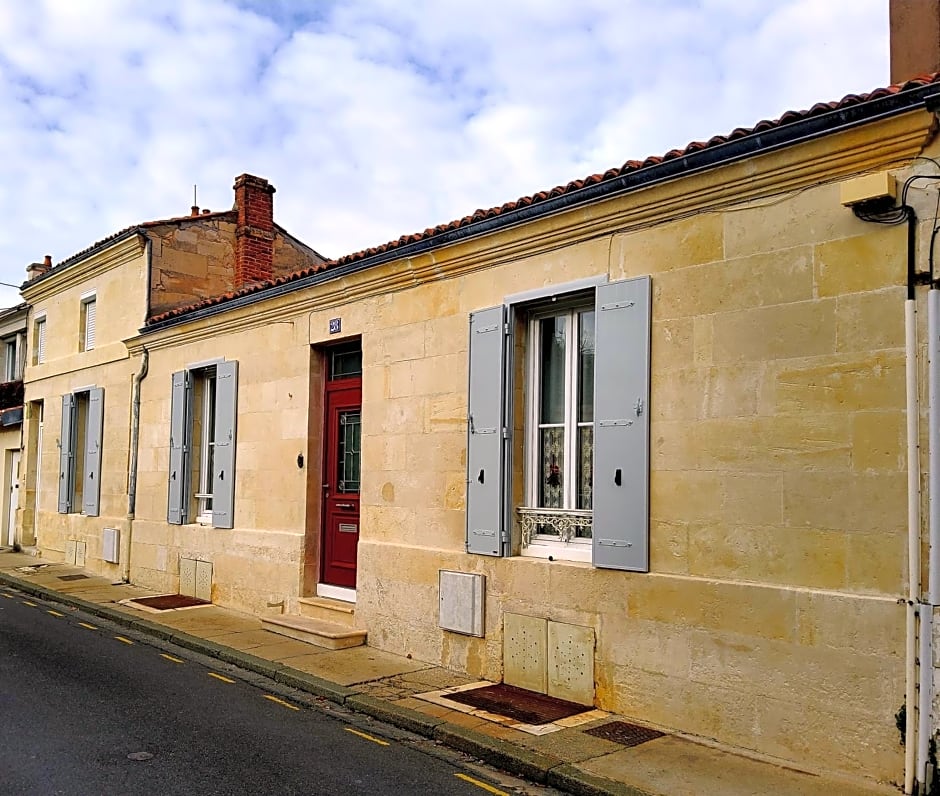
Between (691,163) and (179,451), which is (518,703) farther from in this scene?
(179,451)

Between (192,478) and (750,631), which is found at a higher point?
(192,478)

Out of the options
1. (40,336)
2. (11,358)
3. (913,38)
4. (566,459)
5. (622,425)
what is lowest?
(566,459)

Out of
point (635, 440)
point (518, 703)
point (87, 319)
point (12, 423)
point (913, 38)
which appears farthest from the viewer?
point (12, 423)

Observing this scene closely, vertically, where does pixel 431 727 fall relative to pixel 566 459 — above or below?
below

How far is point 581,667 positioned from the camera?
22.0 feet

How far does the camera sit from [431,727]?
623cm

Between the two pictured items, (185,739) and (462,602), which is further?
(462,602)

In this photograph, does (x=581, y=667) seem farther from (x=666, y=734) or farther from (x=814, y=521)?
(x=814, y=521)

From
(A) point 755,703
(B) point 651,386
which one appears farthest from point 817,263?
(A) point 755,703

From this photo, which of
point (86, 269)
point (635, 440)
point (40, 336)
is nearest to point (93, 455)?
point (86, 269)

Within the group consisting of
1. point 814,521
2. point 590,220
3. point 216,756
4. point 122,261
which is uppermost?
point 122,261

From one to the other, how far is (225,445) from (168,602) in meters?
2.16

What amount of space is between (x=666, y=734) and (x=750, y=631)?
0.93 metres

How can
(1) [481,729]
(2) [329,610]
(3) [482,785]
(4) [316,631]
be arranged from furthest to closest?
1. (2) [329,610]
2. (4) [316,631]
3. (1) [481,729]
4. (3) [482,785]
